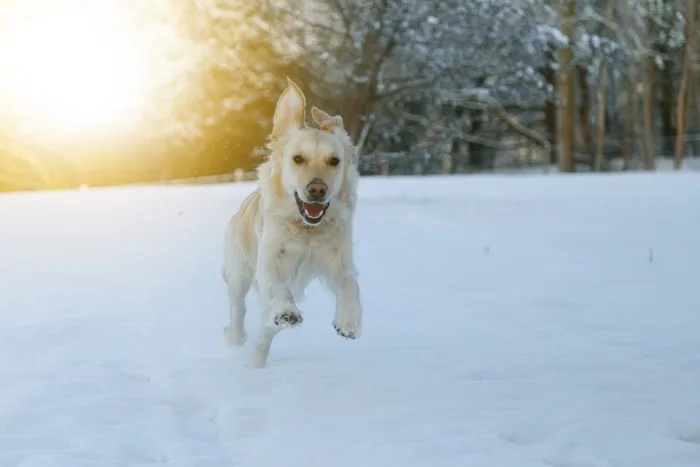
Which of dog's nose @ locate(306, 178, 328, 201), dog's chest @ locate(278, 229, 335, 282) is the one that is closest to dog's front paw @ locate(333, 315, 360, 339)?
dog's chest @ locate(278, 229, 335, 282)

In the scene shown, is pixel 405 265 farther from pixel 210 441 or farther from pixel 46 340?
pixel 210 441

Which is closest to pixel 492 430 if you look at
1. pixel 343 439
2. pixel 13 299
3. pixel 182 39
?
pixel 343 439

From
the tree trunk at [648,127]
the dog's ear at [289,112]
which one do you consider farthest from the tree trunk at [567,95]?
the dog's ear at [289,112]

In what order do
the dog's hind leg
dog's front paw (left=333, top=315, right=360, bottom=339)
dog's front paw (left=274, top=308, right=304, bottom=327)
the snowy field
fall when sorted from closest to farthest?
the snowy field < dog's front paw (left=274, top=308, right=304, bottom=327) < dog's front paw (left=333, top=315, right=360, bottom=339) < the dog's hind leg

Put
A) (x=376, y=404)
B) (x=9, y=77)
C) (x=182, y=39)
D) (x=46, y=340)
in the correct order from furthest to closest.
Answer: (x=9, y=77) → (x=182, y=39) → (x=46, y=340) → (x=376, y=404)

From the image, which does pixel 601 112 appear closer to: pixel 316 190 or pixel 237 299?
pixel 237 299

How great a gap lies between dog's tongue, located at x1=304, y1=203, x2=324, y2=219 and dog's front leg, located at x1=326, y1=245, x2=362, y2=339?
12.2 inches

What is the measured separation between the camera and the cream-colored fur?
5566 millimetres

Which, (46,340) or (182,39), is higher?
(182,39)

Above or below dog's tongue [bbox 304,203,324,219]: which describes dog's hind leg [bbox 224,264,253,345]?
below

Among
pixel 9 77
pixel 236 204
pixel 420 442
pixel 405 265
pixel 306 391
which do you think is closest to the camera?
pixel 420 442

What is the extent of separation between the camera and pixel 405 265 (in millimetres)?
11703

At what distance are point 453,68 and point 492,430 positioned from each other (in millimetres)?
22285

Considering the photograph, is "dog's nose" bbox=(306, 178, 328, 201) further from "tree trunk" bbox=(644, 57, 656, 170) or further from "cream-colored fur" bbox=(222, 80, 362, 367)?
"tree trunk" bbox=(644, 57, 656, 170)
